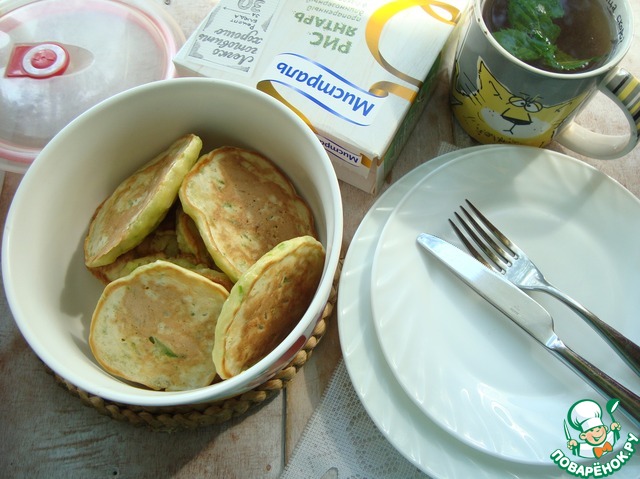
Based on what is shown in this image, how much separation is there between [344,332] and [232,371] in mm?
170

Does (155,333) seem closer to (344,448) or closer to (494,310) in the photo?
(344,448)

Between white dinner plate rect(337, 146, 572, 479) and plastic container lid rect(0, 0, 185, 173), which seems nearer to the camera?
white dinner plate rect(337, 146, 572, 479)

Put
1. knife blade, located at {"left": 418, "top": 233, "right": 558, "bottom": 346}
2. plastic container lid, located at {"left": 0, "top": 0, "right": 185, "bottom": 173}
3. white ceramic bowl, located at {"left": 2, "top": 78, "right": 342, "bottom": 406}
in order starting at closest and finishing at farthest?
white ceramic bowl, located at {"left": 2, "top": 78, "right": 342, "bottom": 406}, knife blade, located at {"left": 418, "top": 233, "right": 558, "bottom": 346}, plastic container lid, located at {"left": 0, "top": 0, "right": 185, "bottom": 173}

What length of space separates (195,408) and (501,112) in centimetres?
54

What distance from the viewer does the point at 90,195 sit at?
0.66 meters

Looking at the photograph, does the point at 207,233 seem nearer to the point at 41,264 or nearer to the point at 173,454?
the point at 41,264

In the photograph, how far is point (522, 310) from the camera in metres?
0.64

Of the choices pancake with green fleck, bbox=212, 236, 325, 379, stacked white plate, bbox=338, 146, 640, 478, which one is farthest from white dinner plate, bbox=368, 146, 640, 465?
pancake with green fleck, bbox=212, 236, 325, 379

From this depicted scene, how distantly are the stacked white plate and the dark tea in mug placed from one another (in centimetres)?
13

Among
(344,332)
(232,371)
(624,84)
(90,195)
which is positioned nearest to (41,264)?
(90,195)

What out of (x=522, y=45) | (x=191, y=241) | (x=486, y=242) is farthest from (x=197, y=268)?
(x=522, y=45)

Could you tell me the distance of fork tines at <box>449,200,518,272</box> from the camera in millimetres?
686

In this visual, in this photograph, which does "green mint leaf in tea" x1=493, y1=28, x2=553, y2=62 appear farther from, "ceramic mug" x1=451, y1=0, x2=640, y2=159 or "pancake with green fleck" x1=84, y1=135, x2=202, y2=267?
"pancake with green fleck" x1=84, y1=135, x2=202, y2=267

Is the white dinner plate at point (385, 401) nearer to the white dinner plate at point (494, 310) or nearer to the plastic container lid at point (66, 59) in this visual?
the white dinner plate at point (494, 310)
